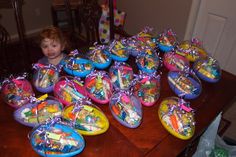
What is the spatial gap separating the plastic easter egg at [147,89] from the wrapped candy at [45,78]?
381mm

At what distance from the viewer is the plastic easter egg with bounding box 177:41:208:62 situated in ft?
4.38

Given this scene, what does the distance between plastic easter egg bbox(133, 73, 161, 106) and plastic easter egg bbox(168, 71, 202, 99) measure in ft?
0.29

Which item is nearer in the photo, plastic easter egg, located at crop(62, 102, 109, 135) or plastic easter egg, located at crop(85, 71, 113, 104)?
plastic easter egg, located at crop(62, 102, 109, 135)

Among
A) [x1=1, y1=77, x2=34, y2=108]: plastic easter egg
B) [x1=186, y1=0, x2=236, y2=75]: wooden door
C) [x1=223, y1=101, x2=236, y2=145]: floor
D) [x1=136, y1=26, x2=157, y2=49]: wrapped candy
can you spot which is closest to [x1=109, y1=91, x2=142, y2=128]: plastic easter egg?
[x1=1, y1=77, x2=34, y2=108]: plastic easter egg

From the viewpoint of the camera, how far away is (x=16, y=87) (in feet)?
3.21

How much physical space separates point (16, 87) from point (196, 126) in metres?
0.79

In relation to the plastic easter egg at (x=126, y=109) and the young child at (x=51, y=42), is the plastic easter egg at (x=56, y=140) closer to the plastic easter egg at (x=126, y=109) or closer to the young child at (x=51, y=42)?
the plastic easter egg at (x=126, y=109)

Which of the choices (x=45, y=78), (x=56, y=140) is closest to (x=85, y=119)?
(x=56, y=140)

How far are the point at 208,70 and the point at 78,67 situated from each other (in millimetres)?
686

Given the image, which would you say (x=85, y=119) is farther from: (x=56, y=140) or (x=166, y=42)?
(x=166, y=42)

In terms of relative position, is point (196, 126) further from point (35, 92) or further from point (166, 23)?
point (166, 23)

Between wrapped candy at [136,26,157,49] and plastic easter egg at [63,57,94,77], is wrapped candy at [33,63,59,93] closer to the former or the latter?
plastic easter egg at [63,57,94,77]

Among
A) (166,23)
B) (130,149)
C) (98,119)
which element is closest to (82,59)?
(98,119)

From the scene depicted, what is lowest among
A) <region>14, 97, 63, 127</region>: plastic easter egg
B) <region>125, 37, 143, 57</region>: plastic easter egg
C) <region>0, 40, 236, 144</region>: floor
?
<region>0, 40, 236, 144</region>: floor
